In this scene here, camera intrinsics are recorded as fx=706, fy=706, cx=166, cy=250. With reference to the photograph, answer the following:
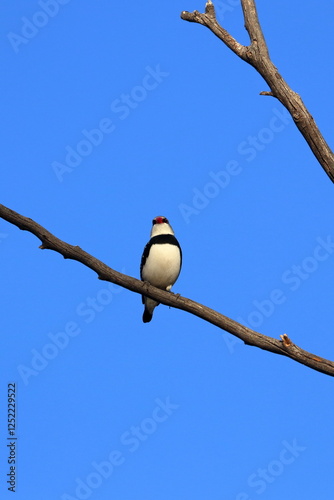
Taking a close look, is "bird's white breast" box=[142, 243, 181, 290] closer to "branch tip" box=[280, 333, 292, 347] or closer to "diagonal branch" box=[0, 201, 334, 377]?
"diagonal branch" box=[0, 201, 334, 377]

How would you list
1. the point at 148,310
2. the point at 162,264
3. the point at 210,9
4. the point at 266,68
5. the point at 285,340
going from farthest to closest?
the point at 148,310, the point at 162,264, the point at 210,9, the point at 266,68, the point at 285,340

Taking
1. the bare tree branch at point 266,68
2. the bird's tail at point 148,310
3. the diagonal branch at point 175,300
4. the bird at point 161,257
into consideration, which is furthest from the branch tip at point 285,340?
the bird's tail at point 148,310

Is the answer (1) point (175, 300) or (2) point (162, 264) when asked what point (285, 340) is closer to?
(1) point (175, 300)

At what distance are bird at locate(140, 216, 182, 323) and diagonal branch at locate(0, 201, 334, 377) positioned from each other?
78.7 inches

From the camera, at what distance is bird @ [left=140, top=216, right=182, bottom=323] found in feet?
27.3

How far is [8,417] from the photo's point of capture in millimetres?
7461

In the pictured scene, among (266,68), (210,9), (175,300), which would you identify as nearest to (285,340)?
(175,300)

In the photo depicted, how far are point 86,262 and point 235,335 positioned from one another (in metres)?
1.39

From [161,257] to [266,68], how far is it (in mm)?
2965

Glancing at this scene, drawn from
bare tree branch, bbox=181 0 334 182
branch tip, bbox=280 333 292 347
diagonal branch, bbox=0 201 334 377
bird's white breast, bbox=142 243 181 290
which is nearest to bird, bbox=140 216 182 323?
bird's white breast, bbox=142 243 181 290

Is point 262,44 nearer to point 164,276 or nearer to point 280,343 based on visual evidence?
point 280,343

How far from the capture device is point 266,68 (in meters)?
5.98

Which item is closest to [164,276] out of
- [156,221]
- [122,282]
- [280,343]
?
[156,221]

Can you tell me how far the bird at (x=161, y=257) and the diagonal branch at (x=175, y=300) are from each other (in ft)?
6.56
